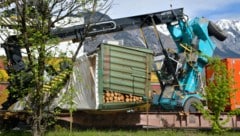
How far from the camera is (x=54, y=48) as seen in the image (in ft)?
31.4

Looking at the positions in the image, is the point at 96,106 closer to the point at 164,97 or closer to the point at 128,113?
the point at 128,113

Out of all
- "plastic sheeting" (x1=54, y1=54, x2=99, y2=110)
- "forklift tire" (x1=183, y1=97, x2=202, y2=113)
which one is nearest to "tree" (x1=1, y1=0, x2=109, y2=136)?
A: "plastic sheeting" (x1=54, y1=54, x2=99, y2=110)

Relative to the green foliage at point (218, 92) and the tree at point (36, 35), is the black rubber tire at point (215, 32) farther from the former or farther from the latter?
the tree at point (36, 35)

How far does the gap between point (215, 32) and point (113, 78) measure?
5.74 meters

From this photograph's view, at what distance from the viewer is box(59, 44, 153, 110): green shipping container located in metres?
14.8

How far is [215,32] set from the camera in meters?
18.8

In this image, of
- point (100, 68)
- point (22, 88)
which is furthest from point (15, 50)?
point (22, 88)

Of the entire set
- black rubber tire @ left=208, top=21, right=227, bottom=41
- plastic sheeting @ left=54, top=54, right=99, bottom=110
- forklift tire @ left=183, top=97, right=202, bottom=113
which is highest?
black rubber tire @ left=208, top=21, right=227, bottom=41

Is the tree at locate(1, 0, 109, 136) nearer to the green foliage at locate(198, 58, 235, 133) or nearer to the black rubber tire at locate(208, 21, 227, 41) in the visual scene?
the green foliage at locate(198, 58, 235, 133)

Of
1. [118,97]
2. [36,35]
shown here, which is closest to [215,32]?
[118,97]

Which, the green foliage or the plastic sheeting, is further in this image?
the plastic sheeting

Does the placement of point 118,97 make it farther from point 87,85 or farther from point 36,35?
point 36,35

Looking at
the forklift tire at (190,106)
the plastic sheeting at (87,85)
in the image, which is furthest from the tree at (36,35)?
the forklift tire at (190,106)

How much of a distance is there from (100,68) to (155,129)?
3105 millimetres
